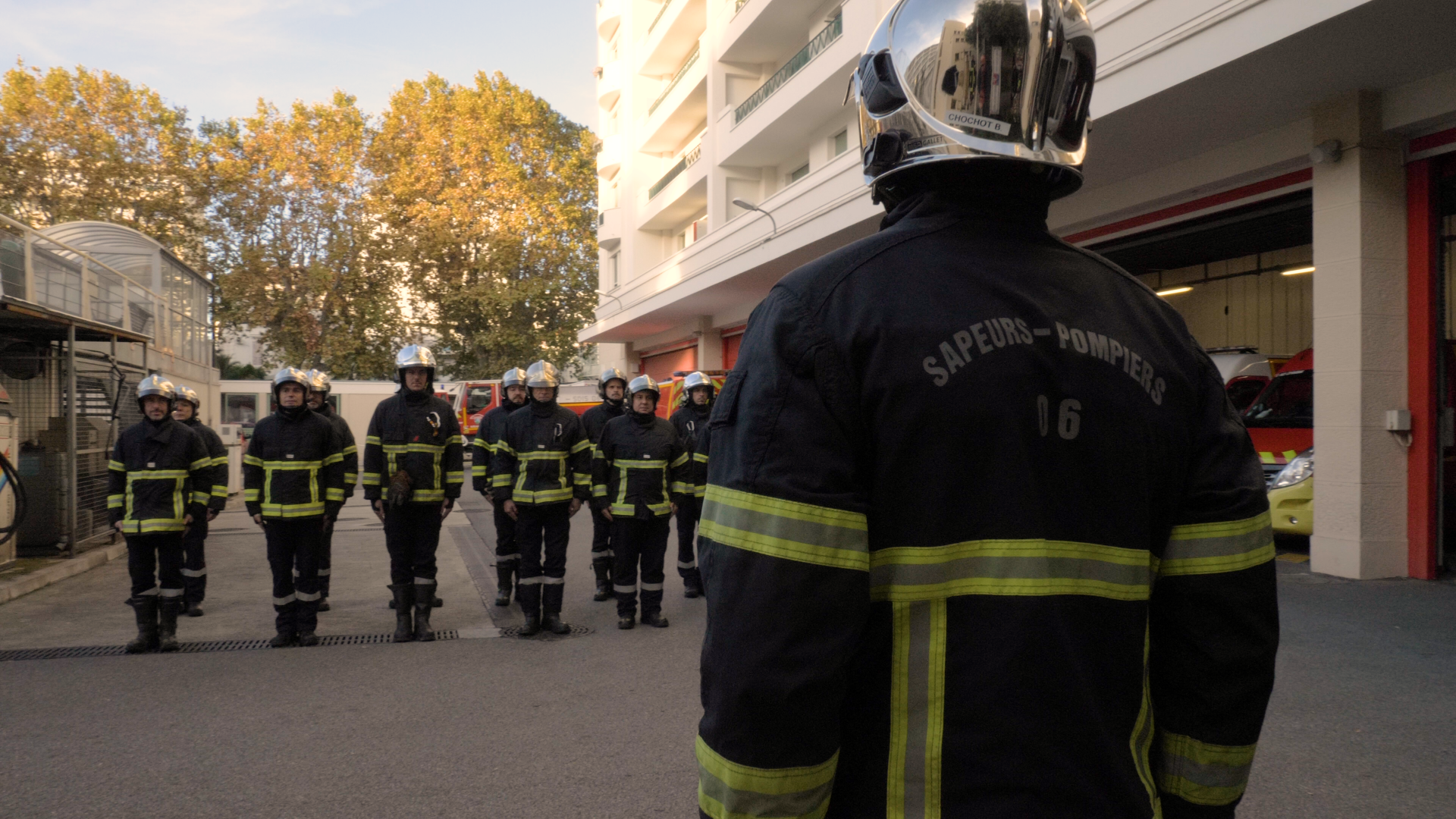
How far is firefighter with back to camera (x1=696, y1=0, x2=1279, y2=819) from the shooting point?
125cm

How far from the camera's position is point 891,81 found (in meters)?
1.53

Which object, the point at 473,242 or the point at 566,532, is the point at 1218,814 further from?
the point at 473,242

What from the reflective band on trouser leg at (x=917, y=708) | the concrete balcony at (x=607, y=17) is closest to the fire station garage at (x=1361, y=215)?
the reflective band on trouser leg at (x=917, y=708)

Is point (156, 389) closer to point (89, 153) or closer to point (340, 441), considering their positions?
point (340, 441)

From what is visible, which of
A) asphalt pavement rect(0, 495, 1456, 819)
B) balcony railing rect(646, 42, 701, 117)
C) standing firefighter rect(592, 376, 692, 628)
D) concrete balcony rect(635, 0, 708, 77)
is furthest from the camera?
concrete balcony rect(635, 0, 708, 77)

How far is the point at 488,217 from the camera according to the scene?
37.1 m

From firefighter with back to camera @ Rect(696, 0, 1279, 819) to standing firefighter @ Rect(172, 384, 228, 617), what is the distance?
7.26 m

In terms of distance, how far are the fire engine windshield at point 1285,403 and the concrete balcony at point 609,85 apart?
2741 cm

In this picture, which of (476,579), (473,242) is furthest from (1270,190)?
(473,242)

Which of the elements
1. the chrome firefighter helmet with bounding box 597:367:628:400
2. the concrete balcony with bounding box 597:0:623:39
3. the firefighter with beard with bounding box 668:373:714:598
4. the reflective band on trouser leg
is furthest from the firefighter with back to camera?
the concrete balcony with bounding box 597:0:623:39

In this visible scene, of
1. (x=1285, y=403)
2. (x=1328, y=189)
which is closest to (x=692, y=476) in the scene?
(x=1328, y=189)

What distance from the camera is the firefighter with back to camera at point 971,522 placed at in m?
1.25

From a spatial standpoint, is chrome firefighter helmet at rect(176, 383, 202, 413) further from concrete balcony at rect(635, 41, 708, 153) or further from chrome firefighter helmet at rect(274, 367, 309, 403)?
concrete balcony at rect(635, 41, 708, 153)

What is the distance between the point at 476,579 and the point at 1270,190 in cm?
899
